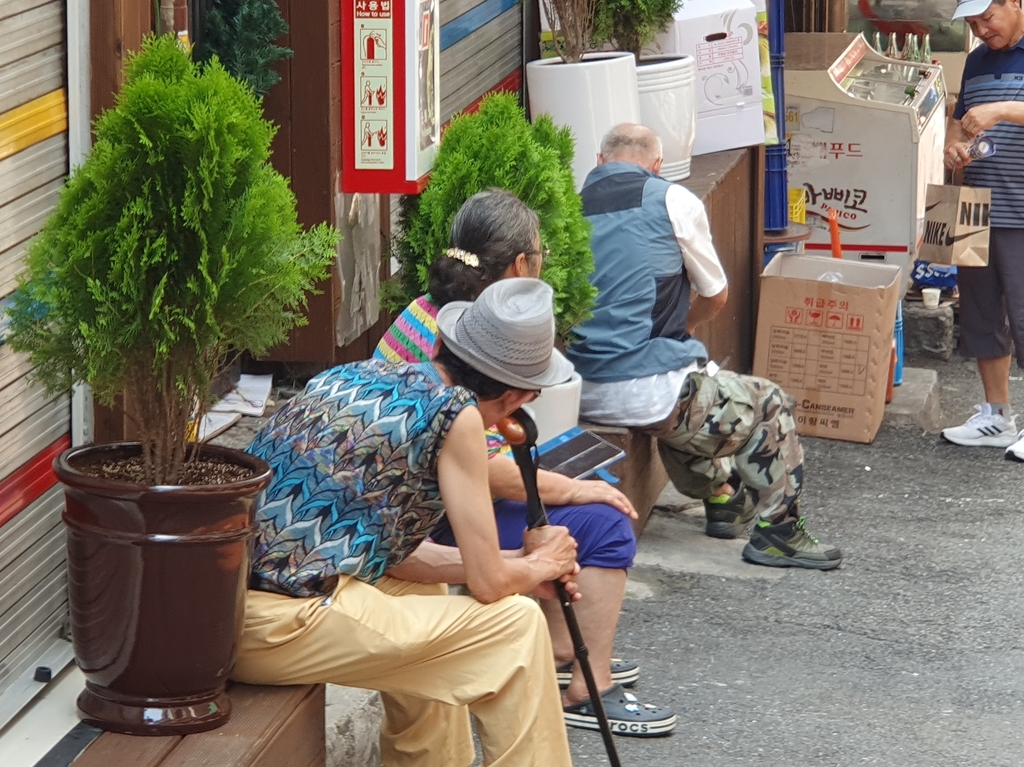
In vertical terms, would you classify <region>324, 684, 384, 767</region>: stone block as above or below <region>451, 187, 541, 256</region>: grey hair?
below

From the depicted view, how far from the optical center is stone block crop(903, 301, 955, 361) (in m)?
8.86

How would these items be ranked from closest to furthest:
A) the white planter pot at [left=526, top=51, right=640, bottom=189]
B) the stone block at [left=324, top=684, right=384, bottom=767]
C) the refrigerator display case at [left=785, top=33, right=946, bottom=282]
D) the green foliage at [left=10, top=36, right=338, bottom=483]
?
the green foliage at [left=10, top=36, right=338, bottom=483] < the stone block at [left=324, top=684, right=384, bottom=767] < the white planter pot at [left=526, top=51, right=640, bottom=189] < the refrigerator display case at [left=785, top=33, right=946, bottom=282]

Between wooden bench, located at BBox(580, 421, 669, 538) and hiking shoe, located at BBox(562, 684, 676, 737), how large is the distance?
0.89 meters

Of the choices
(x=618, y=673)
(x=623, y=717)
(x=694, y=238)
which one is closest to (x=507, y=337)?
(x=623, y=717)

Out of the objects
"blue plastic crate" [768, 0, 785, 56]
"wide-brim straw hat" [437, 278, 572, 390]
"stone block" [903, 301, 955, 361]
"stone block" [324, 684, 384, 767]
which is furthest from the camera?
"stone block" [903, 301, 955, 361]

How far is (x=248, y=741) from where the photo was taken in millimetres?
2949

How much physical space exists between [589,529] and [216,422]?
1597 millimetres

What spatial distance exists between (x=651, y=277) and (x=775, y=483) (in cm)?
90

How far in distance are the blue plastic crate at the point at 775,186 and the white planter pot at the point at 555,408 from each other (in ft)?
11.2

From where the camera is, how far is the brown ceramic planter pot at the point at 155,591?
9.17 feet

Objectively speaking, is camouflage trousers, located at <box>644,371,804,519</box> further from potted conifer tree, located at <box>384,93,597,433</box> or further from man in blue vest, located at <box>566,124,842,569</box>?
potted conifer tree, located at <box>384,93,597,433</box>

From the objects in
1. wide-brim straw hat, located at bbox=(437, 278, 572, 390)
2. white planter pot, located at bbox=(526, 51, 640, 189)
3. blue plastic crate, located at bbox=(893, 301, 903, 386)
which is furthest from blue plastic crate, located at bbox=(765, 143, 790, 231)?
wide-brim straw hat, located at bbox=(437, 278, 572, 390)

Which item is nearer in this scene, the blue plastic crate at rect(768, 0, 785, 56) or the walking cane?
the walking cane

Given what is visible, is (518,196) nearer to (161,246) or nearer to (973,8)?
(161,246)
